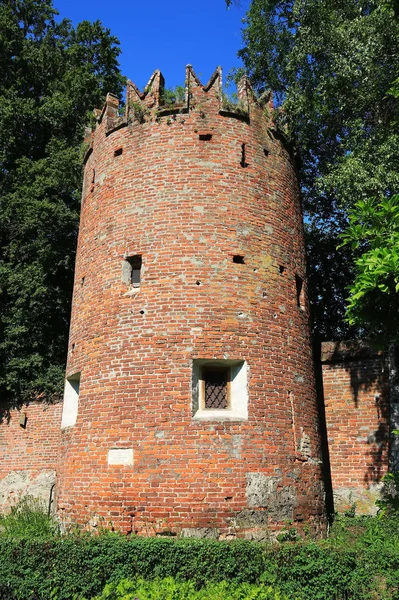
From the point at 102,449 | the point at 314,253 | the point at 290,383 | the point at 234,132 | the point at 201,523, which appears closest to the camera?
the point at 201,523

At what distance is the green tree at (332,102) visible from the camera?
12.9m

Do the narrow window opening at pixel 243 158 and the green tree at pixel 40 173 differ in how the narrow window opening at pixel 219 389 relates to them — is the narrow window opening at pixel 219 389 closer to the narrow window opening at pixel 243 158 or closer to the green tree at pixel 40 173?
the narrow window opening at pixel 243 158

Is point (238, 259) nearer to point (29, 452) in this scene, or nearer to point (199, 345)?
point (199, 345)

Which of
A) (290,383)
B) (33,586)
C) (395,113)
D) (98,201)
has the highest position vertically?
(395,113)

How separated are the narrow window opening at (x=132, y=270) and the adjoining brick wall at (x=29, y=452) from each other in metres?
5.45

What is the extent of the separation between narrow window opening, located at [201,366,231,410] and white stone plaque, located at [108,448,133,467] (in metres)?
1.49

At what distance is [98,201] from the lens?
10953 mm

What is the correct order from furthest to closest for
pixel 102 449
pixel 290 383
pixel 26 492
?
pixel 26 492 < pixel 290 383 < pixel 102 449

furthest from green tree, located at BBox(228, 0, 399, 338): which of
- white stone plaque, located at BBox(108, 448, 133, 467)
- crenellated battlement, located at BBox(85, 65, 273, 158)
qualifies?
white stone plaque, located at BBox(108, 448, 133, 467)

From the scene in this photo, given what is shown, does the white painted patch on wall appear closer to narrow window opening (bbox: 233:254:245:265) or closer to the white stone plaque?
the white stone plaque

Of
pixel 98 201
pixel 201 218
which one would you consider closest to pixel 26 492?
pixel 98 201

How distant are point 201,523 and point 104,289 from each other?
4.59 meters

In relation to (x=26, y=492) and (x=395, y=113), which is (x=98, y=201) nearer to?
(x=26, y=492)

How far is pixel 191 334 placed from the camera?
884cm
